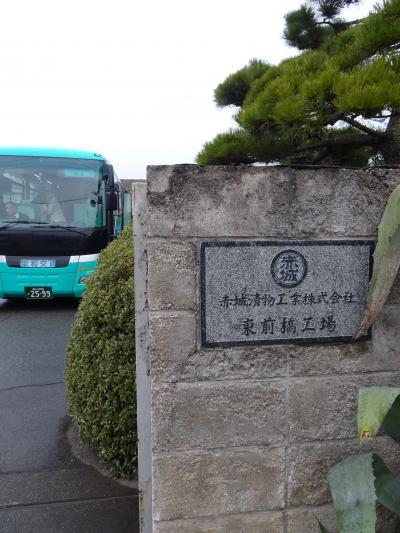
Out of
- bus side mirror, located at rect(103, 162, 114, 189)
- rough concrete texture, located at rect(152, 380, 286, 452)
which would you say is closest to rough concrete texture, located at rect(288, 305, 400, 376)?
rough concrete texture, located at rect(152, 380, 286, 452)

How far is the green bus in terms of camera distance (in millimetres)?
6793

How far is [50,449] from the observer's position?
291cm

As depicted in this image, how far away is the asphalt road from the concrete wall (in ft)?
2.21

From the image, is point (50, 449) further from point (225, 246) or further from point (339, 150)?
point (339, 150)

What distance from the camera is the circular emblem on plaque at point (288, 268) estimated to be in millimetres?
1663

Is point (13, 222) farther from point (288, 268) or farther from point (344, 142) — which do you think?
point (288, 268)

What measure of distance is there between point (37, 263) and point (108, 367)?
479cm

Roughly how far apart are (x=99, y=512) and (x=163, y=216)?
156 centimetres

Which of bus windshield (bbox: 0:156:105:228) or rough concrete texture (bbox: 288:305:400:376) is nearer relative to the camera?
rough concrete texture (bbox: 288:305:400:376)

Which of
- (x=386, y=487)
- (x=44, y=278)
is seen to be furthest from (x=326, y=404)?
(x=44, y=278)

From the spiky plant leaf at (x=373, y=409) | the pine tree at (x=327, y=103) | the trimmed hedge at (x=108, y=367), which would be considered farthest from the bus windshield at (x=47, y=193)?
the spiky plant leaf at (x=373, y=409)

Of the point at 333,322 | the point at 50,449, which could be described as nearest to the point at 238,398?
the point at 333,322

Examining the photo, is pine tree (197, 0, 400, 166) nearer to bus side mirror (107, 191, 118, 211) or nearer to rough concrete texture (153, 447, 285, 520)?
rough concrete texture (153, 447, 285, 520)

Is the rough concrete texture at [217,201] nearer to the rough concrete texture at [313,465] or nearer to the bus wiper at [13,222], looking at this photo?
the rough concrete texture at [313,465]
